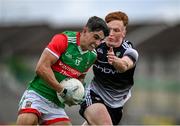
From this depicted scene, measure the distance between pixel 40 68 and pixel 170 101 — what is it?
23.8 metres

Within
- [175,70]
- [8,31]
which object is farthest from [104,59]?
[8,31]

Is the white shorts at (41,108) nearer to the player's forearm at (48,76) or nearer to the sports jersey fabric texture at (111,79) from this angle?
the player's forearm at (48,76)

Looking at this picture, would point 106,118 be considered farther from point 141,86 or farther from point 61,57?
point 141,86

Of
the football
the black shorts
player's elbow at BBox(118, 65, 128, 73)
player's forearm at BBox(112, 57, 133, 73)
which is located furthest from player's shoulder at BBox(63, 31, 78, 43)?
the black shorts

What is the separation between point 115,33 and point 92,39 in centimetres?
99

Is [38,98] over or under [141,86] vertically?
over

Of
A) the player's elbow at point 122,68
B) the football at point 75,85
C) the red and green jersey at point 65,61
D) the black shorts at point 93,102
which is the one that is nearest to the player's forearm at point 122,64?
the player's elbow at point 122,68

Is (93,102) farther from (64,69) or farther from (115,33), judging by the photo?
(64,69)

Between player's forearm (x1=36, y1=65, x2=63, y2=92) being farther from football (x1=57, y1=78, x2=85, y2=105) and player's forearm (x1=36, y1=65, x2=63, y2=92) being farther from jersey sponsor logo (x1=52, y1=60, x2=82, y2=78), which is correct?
jersey sponsor logo (x1=52, y1=60, x2=82, y2=78)

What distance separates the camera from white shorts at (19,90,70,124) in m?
10.4

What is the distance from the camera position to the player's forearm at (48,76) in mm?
9969

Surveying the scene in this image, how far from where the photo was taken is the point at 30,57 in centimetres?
3900

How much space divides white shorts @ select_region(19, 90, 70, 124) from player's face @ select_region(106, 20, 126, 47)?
4.24ft

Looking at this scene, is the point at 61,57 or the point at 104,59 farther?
the point at 104,59
